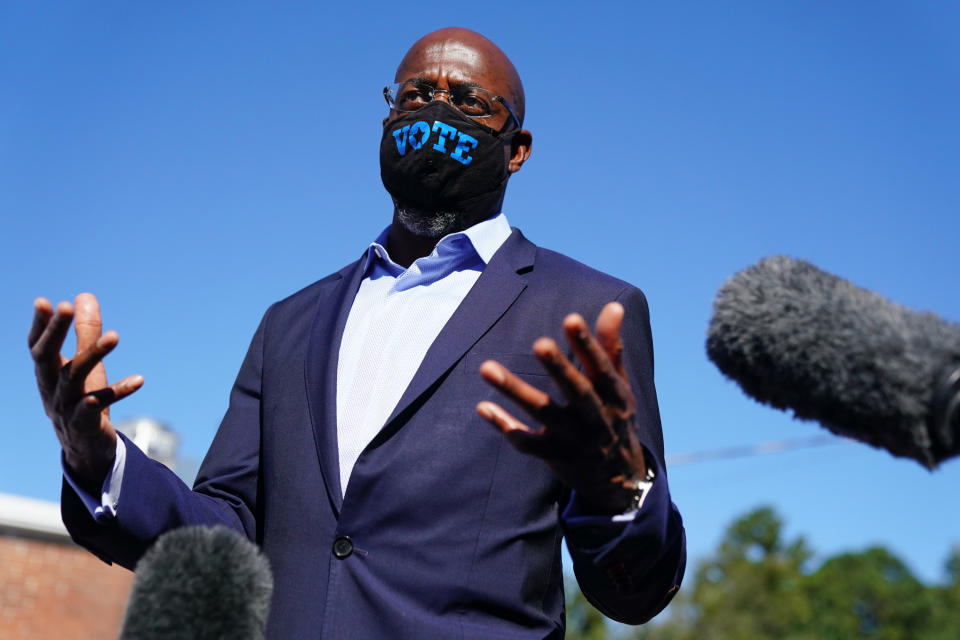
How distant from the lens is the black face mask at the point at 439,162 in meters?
3.55

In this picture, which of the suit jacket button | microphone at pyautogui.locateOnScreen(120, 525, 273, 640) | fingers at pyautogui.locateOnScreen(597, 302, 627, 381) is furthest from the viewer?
the suit jacket button

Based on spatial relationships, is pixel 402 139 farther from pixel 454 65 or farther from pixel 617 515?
pixel 617 515

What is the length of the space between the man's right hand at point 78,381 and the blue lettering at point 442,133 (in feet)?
4.76

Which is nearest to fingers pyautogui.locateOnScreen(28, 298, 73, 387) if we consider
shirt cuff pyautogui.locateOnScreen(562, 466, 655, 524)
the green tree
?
shirt cuff pyautogui.locateOnScreen(562, 466, 655, 524)

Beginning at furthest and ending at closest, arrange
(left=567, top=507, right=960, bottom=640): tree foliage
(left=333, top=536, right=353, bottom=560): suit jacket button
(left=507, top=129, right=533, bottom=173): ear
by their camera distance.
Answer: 1. (left=567, top=507, right=960, bottom=640): tree foliage
2. (left=507, top=129, right=533, bottom=173): ear
3. (left=333, top=536, right=353, bottom=560): suit jacket button

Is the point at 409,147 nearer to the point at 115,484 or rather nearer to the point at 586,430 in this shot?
the point at 115,484

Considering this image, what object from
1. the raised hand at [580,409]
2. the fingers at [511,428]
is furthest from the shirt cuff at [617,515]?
the fingers at [511,428]

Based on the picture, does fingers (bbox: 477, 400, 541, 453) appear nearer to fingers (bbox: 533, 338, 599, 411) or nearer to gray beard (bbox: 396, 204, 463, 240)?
fingers (bbox: 533, 338, 599, 411)

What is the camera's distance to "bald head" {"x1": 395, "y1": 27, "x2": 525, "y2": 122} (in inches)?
150

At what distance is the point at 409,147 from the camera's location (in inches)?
140

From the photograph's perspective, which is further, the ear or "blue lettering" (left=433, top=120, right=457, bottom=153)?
the ear

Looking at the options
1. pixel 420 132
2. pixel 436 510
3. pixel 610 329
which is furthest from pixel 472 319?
pixel 610 329

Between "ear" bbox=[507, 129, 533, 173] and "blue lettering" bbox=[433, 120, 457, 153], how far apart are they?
34cm

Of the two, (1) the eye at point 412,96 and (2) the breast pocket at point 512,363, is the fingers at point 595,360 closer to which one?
(2) the breast pocket at point 512,363
